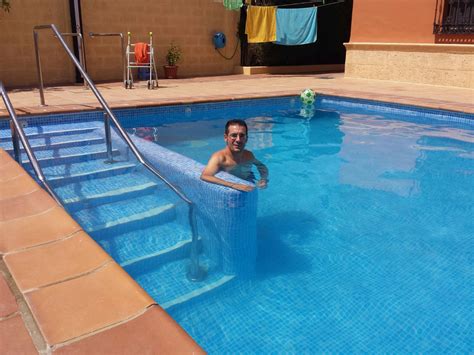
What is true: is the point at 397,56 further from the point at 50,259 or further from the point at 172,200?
the point at 50,259

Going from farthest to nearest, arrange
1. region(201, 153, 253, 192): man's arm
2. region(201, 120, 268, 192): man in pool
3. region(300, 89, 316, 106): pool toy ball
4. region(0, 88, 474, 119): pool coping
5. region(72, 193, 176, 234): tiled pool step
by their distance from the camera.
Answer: region(300, 89, 316, 106): pool toy ball < region(0, 88, 474, 119): pool coping < region(72, 193, 176, 234): tiled pool step < region(201, 120, 268, 192): man in pool < region(201, 153, 253, 192): man's arm

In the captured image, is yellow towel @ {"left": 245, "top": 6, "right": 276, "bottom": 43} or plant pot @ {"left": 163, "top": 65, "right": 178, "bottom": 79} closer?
plant pot @ {"left": 163, "top": 65, "right": 178, "bottom": 79}

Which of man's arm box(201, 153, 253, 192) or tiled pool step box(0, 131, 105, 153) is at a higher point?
man's arm box(201, 153, 253, 192)

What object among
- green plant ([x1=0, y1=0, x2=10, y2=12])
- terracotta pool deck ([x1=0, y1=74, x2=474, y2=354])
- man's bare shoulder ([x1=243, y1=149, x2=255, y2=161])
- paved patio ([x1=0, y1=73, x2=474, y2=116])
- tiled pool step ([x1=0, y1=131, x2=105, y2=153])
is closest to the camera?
terracotta pool deck ([x1=0, y1=74, x2=474, y2=354])

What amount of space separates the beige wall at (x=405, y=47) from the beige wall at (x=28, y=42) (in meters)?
7.76

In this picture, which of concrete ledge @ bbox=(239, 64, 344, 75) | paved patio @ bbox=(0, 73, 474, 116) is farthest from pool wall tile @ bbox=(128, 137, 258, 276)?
concrete ledge @ bbox=(239, 64, 344, 75)

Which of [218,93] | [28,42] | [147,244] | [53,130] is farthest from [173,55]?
[147,244]

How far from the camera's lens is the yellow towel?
13.3 meters

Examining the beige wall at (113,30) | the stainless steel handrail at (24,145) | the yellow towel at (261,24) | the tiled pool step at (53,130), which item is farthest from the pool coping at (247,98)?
the yellow towel at (261,24)

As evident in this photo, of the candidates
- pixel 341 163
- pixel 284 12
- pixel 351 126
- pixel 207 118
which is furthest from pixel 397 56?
pixel 341 163

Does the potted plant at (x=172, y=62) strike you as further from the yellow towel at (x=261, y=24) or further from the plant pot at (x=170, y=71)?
the yellow towel at (x=261, y=24)

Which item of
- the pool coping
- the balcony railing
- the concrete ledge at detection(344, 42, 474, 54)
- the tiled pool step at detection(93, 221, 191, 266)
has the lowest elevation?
the tiled pool step at detection(93, 221, 191, 266)

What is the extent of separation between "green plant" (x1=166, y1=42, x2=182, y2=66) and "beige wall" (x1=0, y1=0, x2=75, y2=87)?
2.71 metres

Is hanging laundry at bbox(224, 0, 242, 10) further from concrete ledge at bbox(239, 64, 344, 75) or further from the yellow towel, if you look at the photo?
concrete ledge at bbox(239, 64, 344, 75)
